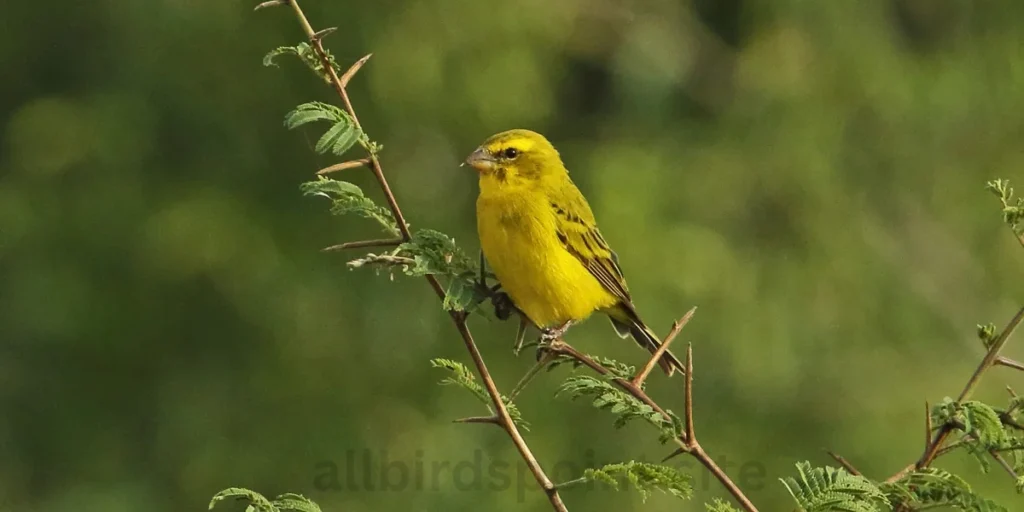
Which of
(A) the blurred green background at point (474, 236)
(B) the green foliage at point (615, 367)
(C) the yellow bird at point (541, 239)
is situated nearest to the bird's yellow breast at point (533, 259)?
(C) the yellow bird at point (541, 239)

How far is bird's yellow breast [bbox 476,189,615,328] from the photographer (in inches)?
129

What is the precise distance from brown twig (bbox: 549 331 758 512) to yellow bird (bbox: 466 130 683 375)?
114 cm

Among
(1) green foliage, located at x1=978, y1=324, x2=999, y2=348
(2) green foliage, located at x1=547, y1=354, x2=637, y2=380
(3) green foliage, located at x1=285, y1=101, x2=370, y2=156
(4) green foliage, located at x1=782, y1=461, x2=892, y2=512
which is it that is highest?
(1) green foliage, located at x1=978, y1=324, x2=999, y2=348

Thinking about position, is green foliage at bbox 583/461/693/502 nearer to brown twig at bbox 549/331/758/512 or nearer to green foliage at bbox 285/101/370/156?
brown twig at bbox 549/331/758/512

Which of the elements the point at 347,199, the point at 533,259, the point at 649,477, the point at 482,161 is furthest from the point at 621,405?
the point at 482,161

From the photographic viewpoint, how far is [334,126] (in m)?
1.95

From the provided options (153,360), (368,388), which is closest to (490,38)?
(368,388)

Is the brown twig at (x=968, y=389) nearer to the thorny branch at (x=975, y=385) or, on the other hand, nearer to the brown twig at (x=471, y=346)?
the thorny branch at (x=975, y=385)

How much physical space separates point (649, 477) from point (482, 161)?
70.8 inches

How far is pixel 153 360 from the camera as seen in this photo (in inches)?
335

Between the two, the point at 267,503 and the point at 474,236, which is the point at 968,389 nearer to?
the point at 267,503

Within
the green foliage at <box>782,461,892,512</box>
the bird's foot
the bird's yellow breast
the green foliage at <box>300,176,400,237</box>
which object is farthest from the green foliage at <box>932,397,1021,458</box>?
the bird's yellow breast

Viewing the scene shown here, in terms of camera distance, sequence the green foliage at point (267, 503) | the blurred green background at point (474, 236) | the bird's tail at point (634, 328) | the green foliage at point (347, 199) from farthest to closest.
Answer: the blurred green background at point (474, 236), the bird's tail at point (634, 328), the green foliage at point (347, 199), the green foliage at point (267, 503)

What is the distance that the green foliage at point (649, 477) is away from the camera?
1741 millimetres
